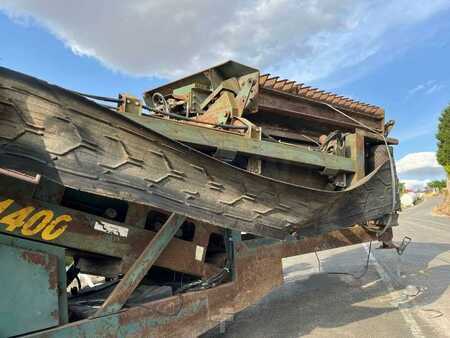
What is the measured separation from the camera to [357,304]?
185 inches

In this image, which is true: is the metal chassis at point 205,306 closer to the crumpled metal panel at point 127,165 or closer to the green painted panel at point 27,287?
the green painted panel at point 27,287

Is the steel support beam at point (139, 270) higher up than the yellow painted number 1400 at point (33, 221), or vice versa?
the yellow painted number 1400 at point (33, 221)

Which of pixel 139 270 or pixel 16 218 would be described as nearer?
pixel 16 218

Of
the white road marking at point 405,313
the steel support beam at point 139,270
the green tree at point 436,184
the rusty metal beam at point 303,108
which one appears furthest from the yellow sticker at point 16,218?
the green tree at point 436,184

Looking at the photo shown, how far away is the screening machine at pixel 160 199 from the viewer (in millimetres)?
2053

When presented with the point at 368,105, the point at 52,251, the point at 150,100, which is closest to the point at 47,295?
the point at 52,251

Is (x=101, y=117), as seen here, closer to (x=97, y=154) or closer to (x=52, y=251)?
(x=97, y=154)

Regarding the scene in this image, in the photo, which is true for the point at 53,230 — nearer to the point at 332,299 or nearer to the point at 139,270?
the point at 139,270

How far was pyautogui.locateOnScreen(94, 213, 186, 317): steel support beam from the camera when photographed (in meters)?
2.47

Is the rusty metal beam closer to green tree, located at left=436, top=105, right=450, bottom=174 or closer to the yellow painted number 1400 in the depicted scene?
the yellow painted number 1400

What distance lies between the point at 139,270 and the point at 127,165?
0.79m

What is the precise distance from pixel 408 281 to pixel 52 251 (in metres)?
5.35

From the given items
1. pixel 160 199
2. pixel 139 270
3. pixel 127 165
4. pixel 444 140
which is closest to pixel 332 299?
pixel 139 270

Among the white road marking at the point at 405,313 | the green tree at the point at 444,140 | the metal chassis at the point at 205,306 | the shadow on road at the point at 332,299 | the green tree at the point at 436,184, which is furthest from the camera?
the green tree at the point at 436,184
